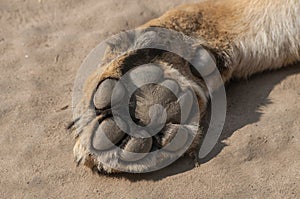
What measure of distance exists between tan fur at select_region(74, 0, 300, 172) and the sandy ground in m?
0.11

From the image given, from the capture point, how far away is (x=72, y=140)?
285 cm

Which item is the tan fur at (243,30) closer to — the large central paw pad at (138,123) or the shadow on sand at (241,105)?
the shadow on sand at (241,105)

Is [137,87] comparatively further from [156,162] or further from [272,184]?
[272,184]

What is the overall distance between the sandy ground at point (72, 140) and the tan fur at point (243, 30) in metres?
0.11

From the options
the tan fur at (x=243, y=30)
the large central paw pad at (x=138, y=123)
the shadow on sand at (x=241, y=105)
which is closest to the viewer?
the large central paw pad at (x=138, y=123)

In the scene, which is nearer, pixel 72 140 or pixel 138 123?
pixel 138 123

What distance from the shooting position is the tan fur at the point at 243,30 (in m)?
2.88

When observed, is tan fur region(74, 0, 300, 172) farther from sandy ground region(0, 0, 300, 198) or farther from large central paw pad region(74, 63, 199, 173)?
large central paw pad region(74, 63, 199, 173)

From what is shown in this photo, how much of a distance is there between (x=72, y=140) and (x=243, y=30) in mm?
953

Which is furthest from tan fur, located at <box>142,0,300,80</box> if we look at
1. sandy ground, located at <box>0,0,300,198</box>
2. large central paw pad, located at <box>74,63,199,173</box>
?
large central paw pad, located at <box>74,63,199,173</box>

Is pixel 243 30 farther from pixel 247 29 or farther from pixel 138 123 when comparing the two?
pixel 138 123

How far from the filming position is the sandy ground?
2539 millimetres

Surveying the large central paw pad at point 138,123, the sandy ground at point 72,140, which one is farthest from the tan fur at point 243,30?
the large central paw pad at point 138,123

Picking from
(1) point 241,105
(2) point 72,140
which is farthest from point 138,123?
Result: (1) point 241,105
